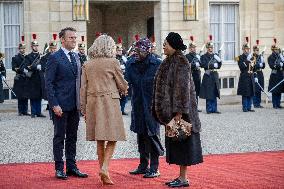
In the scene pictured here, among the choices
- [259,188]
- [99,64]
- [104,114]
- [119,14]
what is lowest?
[259,188]

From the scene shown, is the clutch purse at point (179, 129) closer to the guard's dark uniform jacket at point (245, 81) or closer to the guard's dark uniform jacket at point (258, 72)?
the guard's dark uniform jacket at point (245, 81)

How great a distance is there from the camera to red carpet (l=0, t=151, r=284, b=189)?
7.95 metres

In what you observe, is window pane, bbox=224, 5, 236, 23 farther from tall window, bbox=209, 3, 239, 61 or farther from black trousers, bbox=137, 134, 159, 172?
black trousers, bbox=137, 134, 159, 172

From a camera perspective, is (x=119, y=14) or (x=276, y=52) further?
(x=119, y=14)

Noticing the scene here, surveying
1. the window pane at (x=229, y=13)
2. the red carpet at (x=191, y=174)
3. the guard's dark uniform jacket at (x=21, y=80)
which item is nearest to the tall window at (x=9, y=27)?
the guard's dark uniform jacket at (x=21, y=80)

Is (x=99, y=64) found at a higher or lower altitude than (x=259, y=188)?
higher

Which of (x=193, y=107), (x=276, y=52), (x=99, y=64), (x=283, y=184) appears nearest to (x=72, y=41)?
(x=99, y=64)

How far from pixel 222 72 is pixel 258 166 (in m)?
14.0

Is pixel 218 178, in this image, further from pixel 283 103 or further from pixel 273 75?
pixel 283 103

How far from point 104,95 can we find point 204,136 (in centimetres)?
495

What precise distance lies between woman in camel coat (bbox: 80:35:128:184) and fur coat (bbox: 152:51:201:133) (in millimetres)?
507

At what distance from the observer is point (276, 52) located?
776 inches

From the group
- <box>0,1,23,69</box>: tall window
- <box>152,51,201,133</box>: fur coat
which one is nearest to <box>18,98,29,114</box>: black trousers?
<box>0,1,23,69</box>: tall window

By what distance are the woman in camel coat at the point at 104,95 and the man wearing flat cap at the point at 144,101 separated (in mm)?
554
